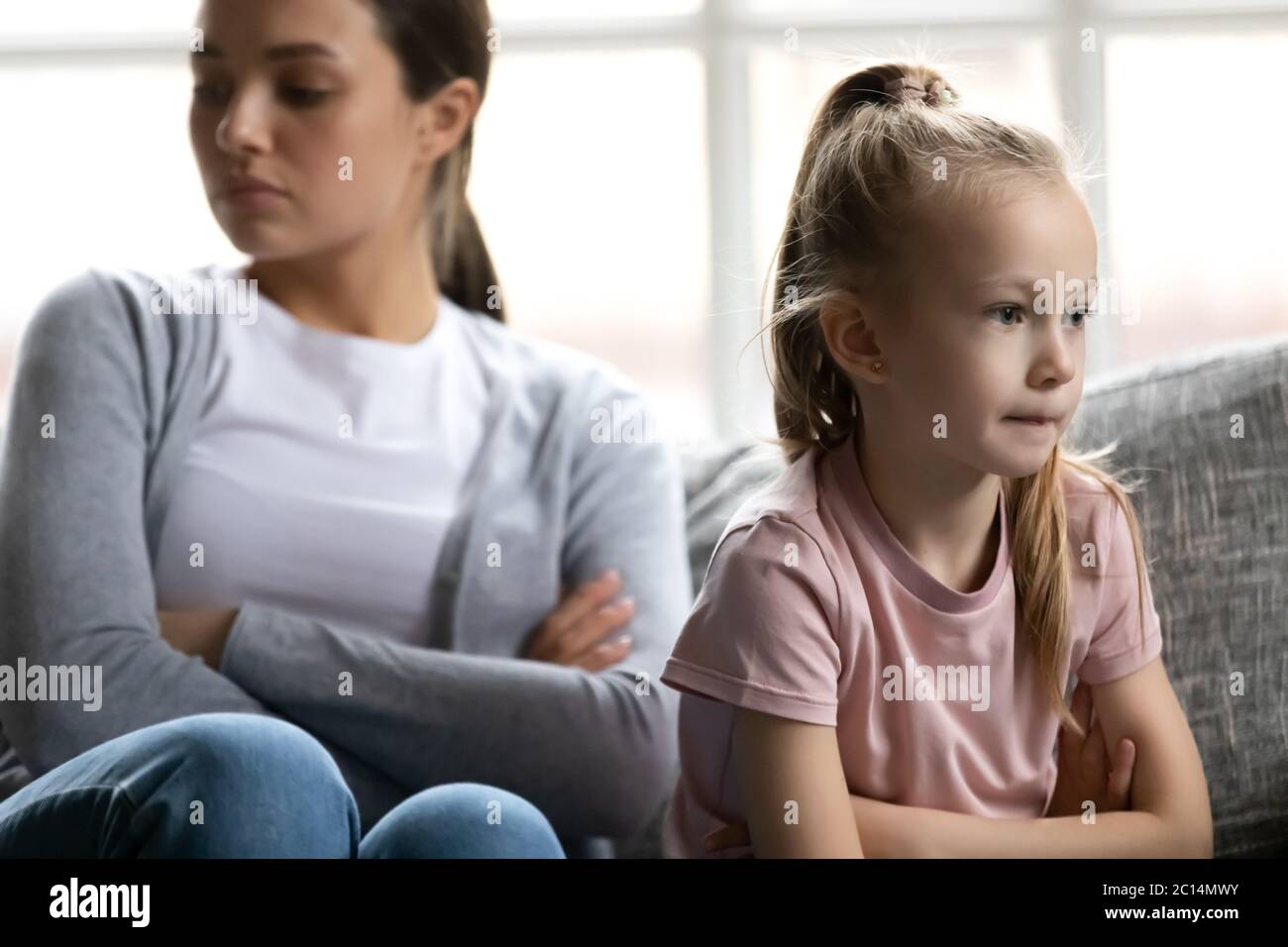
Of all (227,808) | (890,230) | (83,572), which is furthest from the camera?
(83,572)

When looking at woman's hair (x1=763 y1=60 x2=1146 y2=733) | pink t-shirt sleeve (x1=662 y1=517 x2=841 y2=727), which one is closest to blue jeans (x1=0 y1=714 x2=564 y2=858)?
pink t-shirt sleeve (x1=662 y1=517 x2=841 y2=727)

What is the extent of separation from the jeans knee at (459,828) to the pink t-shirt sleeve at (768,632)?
0.49 ft

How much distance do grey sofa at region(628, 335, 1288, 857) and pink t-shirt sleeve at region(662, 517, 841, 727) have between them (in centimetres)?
28

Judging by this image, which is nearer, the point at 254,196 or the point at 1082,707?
the point at 1082,707

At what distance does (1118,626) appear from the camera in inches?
39.8

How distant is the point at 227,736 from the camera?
85 centimetres

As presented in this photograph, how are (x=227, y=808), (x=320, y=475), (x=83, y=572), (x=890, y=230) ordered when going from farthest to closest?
(x=320, y=475)
(x=83, y=572)
(x=890, y=230)
(x=227, y=808)

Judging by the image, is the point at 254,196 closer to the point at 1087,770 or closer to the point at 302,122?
the point at 302,122

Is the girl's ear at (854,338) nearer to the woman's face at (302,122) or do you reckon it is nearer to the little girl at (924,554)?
the little girl at (924,554)

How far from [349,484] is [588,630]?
26 cm

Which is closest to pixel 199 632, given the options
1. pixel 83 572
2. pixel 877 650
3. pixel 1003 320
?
pixel 83 572

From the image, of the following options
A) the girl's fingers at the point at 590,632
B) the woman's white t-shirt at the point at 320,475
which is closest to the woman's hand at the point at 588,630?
the girl's fingers at the point at 590,632

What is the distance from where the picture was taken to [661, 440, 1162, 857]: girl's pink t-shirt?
93 cm
